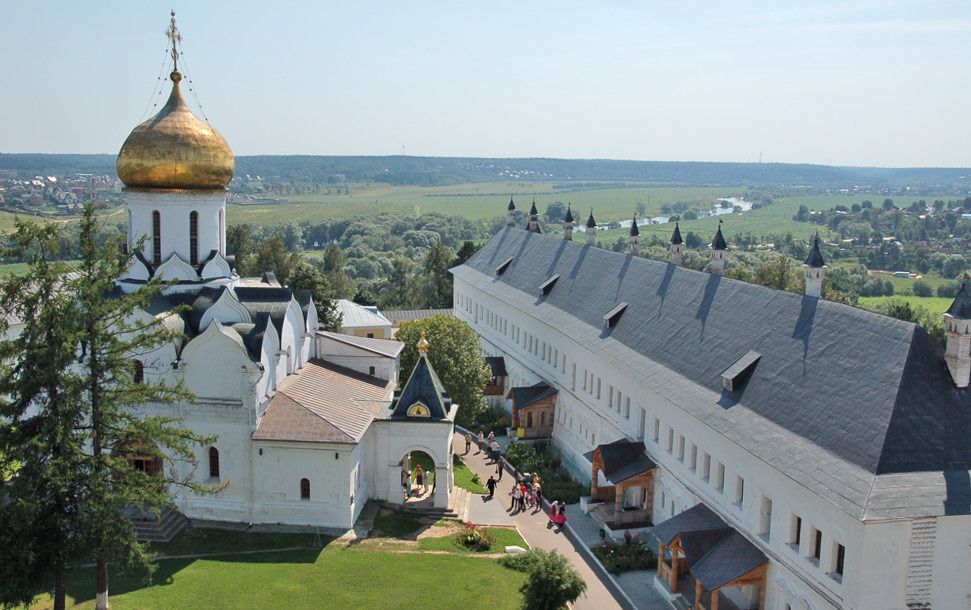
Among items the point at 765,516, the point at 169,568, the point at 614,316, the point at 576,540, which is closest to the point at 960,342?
the point at 765,516

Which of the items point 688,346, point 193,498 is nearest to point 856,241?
point 688,346

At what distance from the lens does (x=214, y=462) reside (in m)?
28.9

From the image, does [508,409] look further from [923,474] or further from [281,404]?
[923,474]

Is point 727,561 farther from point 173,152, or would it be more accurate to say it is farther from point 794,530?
point 173,152

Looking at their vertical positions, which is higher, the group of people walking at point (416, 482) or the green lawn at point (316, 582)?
the group of people walking at point (416, 482)

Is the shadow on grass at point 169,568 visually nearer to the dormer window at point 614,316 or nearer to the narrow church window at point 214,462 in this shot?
the narrow church window at point 214,462

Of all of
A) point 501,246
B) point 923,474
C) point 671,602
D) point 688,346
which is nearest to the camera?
point 923,474

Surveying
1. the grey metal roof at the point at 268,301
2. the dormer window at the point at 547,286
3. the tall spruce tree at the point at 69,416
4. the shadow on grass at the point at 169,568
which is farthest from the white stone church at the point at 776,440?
the tall spruce tree at the point at 69,416

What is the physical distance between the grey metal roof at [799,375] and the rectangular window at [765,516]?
165 centimetres

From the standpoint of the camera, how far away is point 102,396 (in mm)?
20688

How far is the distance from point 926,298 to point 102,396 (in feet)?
316

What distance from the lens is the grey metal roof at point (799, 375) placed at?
2091 centimetres

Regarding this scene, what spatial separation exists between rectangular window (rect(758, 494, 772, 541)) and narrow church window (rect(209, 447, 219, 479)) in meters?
17.9

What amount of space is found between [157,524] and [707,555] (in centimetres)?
1768
